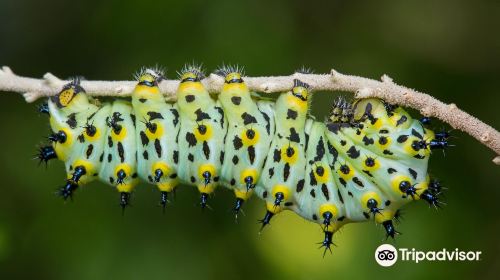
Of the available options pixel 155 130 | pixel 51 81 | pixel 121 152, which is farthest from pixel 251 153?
pixel 51 81

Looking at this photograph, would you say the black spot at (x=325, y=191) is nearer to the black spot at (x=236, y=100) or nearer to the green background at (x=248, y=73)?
the black spot at (x=236, y=100)

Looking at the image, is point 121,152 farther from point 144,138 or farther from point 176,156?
point 176,156

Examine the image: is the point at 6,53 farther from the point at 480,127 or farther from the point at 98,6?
the point at 480,127

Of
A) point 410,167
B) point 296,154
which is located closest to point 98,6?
point 296,154

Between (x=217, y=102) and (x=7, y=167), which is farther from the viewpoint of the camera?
(x=7, y=167)

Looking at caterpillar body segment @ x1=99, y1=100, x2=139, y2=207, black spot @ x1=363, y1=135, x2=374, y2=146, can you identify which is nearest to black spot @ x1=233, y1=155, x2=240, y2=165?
caterpillar body segment @ x1=99, y1=100, x2=139, y2=207

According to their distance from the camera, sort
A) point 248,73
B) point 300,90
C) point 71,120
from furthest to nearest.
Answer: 1. point 248,73
2. point 71,120
3. point 300,90
